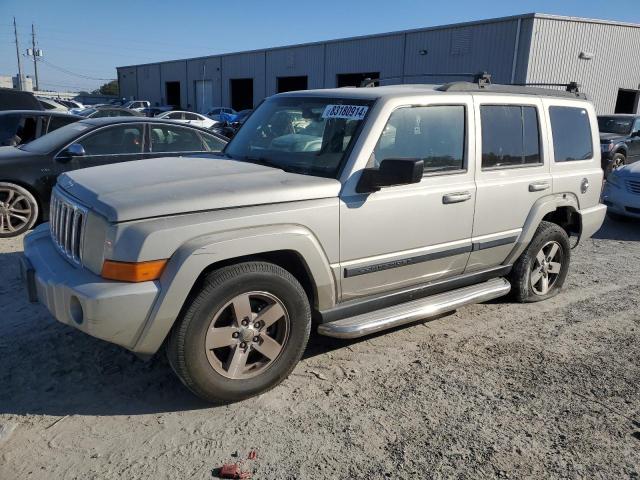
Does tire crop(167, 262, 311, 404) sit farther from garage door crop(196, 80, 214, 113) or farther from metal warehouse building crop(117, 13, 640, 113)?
garage door crop(196, 80, 214, 113)

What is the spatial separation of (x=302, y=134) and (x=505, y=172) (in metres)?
1.69

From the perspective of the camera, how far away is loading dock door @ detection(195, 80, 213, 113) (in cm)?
4575

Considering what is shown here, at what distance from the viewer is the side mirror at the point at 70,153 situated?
21.7 feet

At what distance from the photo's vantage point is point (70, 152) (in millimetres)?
6621

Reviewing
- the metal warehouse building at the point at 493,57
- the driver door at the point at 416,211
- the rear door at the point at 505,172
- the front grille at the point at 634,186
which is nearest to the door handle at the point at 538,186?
the rear door at the point at 505,172

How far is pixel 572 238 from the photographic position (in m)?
5.87

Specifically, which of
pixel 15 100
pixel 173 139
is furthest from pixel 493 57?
pixel 173 139

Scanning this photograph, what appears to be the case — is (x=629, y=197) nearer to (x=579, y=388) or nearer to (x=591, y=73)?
(x=579, y=388)

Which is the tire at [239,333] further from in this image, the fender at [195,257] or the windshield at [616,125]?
the windshield at [616,125]

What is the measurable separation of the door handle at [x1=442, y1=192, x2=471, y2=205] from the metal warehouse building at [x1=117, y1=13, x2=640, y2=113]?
46.8 feet

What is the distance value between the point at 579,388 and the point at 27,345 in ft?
12.5

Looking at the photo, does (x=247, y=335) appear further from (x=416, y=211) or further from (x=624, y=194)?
(x=624, y=194)

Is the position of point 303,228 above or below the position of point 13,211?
above

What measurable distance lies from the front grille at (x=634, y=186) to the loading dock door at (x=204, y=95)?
134 feet
